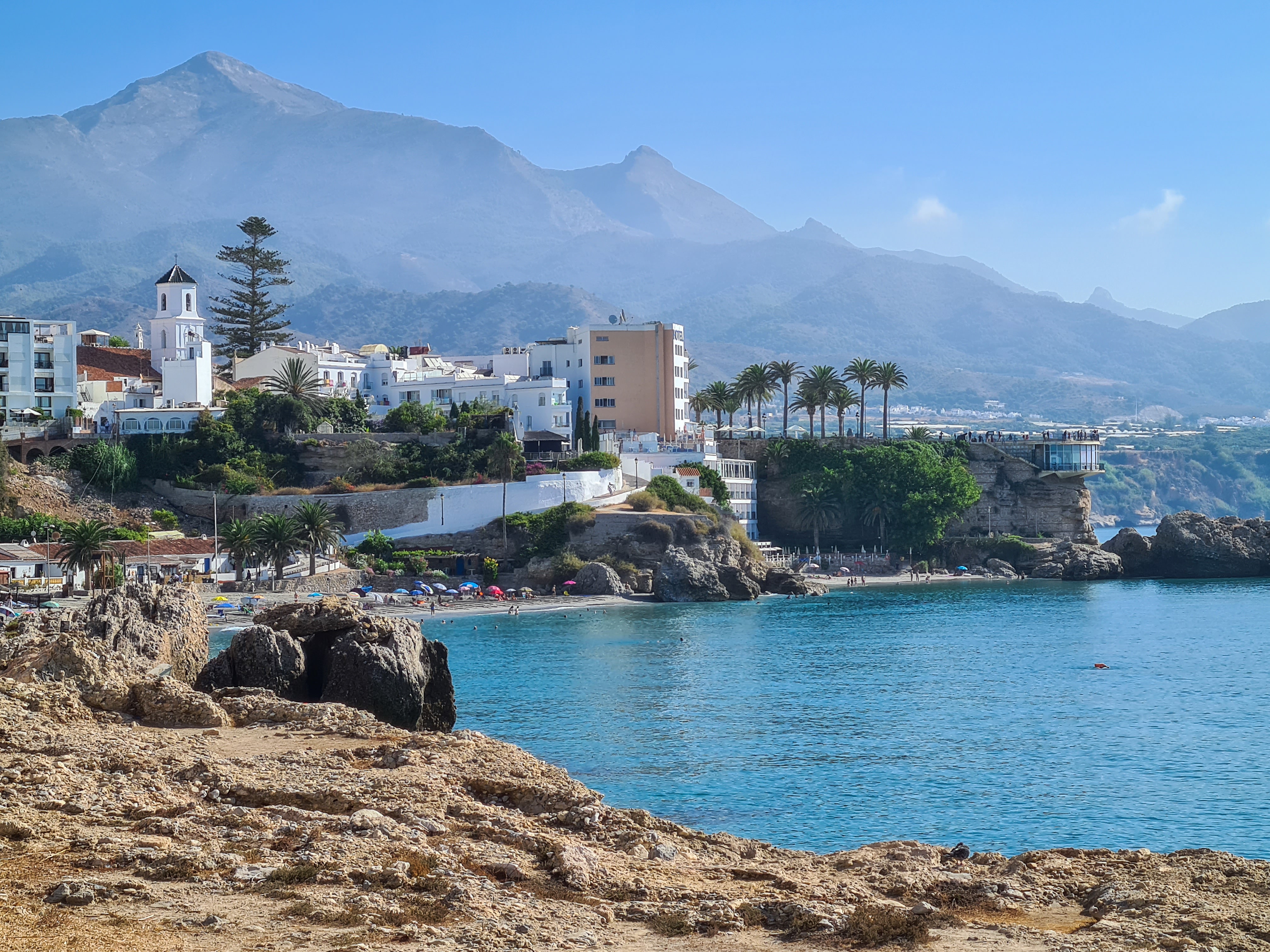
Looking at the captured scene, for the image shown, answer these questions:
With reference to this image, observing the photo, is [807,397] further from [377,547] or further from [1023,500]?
[377,547]

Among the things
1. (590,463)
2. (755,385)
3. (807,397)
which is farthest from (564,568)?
(807,397)

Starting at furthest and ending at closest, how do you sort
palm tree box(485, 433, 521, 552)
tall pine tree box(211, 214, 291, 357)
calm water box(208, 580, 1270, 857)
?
tall pine tree box(211, 214, 291, 357) → palm tree box(485, 433, 521, 552) → calm water box(208, 580, 1270, 857)

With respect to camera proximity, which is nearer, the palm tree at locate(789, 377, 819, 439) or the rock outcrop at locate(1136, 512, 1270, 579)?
the rock outcrop at locate(1136, 512, 1270, 579)

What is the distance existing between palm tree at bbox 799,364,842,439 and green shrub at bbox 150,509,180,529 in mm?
41381

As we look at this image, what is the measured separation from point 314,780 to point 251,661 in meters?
10.2

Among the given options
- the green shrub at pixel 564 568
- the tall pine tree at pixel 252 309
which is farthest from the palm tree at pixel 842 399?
the tall pine tree at pixel 252 309

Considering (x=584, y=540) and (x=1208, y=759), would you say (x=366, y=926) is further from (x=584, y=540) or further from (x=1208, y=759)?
(x=584, y=540)

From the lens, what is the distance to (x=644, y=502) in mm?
74750

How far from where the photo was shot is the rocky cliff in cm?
8725

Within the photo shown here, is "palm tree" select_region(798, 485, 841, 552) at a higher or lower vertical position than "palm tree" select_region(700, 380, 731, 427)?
lower

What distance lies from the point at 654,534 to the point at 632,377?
72.5 ft

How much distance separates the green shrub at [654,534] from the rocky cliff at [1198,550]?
1307 inches

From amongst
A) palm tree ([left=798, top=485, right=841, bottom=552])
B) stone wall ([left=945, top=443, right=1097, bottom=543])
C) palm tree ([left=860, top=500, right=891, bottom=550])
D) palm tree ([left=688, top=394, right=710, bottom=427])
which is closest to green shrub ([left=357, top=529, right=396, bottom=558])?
palm tree ([left=798, top=485, right=841, bottom=552])

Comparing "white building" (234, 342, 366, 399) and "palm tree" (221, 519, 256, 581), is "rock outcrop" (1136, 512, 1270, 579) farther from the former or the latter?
"palm tree" (221, 519, 256, 581)
